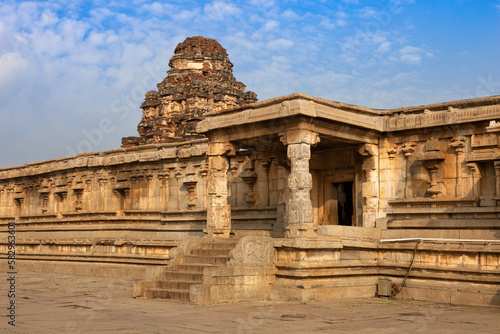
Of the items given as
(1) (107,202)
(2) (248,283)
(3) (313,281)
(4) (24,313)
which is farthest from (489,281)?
(1) (107,202)

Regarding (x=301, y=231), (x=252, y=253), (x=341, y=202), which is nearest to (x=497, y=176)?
(x=301, y=231)

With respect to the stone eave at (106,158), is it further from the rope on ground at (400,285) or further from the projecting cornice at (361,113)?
the rope on ground at (400,285)

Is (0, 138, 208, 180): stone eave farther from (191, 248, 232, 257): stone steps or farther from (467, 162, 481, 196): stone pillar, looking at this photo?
(467, 162, 481, 196): stone pillar

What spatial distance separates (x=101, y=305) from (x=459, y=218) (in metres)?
8.89

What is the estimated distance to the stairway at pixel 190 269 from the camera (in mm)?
14031

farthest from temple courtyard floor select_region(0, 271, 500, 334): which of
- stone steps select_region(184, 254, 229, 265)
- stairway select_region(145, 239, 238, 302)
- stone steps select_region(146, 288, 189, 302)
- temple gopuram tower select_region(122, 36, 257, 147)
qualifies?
temple gopuram tower select_region(122, 36, 257, 147)

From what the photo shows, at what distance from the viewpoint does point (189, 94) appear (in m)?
37.2

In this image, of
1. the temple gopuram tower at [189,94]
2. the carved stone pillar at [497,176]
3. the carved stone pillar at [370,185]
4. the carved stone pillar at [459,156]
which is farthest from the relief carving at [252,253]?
the temple gopuram tower at [189,94]

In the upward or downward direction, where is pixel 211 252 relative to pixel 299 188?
downward

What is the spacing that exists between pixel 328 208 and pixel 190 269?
5.41 metres

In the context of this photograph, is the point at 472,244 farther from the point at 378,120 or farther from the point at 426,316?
the point at 378,120

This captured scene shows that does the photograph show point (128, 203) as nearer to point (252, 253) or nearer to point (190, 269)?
point (190, 269)

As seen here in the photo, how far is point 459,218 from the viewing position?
1561 centimetres

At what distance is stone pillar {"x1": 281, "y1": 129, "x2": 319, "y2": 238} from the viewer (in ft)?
47.6
